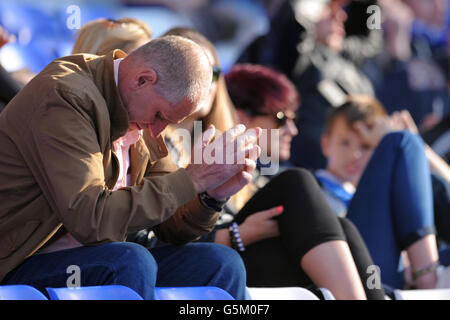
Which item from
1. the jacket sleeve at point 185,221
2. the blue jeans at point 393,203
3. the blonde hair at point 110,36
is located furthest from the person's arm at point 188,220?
the blue jeans at point 393,203

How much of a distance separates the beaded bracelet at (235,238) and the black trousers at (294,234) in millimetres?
43

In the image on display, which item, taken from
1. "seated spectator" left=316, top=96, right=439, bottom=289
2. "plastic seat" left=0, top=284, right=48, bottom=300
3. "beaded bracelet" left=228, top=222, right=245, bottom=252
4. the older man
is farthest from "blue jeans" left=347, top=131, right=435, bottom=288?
"plastic seat" left=0, top=284, right=48, bottom=300

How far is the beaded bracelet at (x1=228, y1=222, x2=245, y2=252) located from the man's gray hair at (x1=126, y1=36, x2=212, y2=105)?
826 millimetres

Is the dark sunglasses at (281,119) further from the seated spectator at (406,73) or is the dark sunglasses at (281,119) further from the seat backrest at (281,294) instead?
the seated spectator at (406,73)

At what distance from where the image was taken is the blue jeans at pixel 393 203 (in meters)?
3.09

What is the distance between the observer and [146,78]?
2020mm

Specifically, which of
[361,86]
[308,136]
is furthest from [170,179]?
[361,86]

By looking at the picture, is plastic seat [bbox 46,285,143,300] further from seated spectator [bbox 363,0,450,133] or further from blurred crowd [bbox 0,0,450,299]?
seated spectator [bbox 363,0,450,133]

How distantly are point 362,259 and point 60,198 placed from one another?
123 centimetres

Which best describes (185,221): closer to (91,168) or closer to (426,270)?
(91,168)

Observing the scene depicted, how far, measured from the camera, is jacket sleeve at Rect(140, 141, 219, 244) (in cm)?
233

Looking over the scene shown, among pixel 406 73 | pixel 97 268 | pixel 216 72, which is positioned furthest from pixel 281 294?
pixel 406 73

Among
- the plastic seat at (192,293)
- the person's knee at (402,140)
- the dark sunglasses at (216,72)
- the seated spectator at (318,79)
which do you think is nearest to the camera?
the plastic seat at (192,293)
